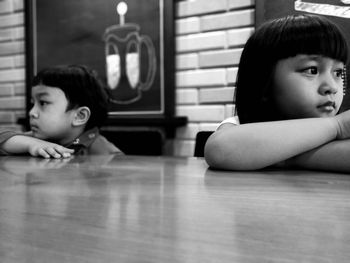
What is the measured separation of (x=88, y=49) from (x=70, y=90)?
38.4 inches

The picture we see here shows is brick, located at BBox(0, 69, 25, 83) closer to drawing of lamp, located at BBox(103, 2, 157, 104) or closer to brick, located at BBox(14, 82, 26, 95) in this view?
brick, located at BBox(14, 82, 26, 95)

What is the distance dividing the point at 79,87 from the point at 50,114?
0.59 feet

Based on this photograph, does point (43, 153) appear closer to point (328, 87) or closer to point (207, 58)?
point (328, 87)

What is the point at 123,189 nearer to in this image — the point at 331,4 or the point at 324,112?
the point at 324,112

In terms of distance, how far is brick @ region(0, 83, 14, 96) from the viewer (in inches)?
116

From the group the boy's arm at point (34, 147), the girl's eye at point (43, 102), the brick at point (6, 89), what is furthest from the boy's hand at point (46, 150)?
the brick at point (6, 89)

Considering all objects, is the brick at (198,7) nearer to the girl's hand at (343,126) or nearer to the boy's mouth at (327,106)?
the boy's mouth at (327,106)

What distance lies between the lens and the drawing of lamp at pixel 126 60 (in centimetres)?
232

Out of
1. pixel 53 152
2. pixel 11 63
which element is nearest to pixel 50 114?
pixel 53 152

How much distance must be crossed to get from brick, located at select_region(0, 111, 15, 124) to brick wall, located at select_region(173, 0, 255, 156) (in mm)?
1338

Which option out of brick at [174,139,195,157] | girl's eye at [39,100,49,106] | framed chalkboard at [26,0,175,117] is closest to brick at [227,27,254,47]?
framed chalkboard at [26,0,175,117]

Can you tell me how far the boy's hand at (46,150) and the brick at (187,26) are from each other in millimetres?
1210

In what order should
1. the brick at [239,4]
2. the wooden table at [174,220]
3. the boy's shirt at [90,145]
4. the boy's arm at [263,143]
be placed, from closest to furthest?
the wooden table at [174,220], the boy's arm at [263,143], the boy's shirt at [90,145], the brick at [239,4]

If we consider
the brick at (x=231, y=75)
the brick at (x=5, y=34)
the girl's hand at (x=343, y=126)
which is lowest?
the girl's hand at (x=343, y=126)
